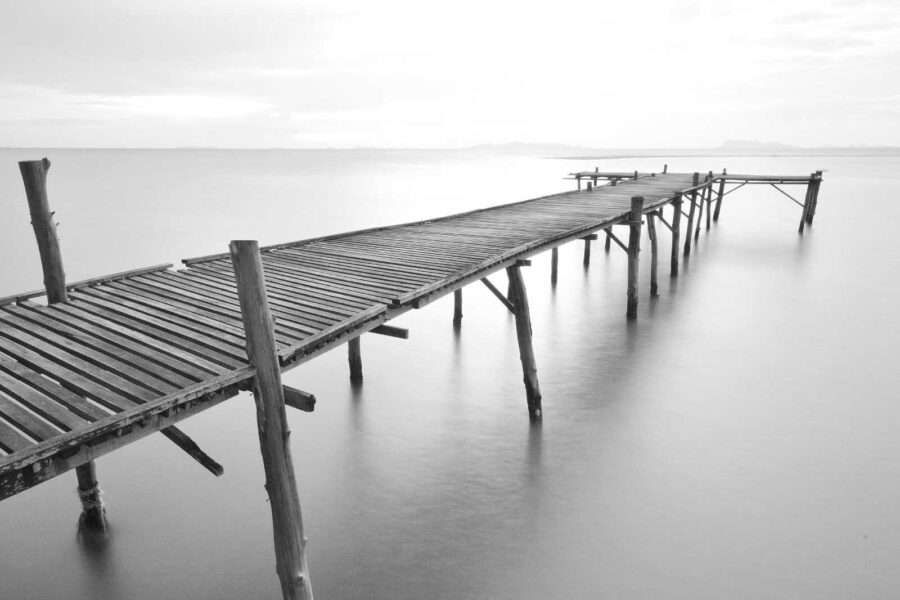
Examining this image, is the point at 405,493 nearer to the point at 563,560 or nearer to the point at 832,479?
the point at 563,560

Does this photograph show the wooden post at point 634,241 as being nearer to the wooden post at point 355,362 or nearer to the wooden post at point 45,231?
the wooden post at point 355,362

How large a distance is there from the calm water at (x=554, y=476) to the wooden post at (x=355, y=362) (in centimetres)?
21

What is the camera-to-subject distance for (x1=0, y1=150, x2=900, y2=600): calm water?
5.24m

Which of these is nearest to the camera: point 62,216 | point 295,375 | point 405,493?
point 405,493

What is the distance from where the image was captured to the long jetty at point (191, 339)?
131 inches

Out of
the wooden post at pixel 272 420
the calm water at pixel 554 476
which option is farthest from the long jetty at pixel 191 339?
the calm water at pixel 554 476

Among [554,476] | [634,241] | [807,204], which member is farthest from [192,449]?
[807,204]

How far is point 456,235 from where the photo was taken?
9445mm

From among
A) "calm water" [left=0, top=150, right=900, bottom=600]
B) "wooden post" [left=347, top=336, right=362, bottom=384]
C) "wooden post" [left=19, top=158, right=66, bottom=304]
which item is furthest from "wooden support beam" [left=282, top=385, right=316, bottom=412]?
"wooden post" [left=347, top=336, right=362, bottom=384]

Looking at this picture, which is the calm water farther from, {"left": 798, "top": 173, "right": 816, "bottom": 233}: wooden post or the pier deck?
{"left": 798, "top": 173, "right": 816, "bottom": 233}: wooden post

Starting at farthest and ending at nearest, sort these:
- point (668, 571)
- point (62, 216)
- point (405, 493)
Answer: point (62, 216), point (405, 493), point (668, 571)

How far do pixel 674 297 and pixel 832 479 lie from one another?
8.24 metres

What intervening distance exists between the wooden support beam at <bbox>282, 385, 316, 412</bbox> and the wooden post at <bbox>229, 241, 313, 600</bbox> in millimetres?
108

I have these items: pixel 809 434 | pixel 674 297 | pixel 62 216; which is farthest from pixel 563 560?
pixel 62 216
